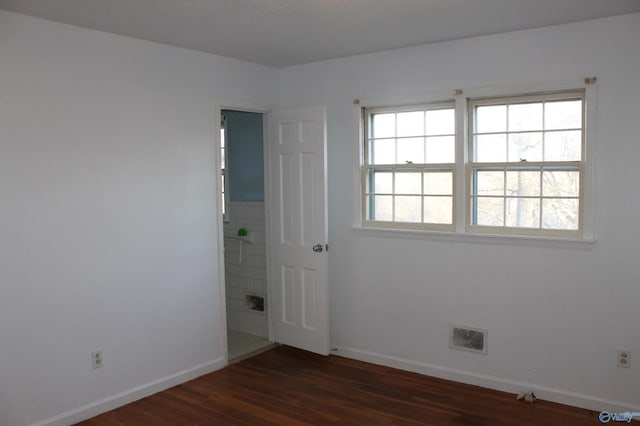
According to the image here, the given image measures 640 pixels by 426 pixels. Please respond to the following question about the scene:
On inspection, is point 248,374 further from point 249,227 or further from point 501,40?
point 501,40

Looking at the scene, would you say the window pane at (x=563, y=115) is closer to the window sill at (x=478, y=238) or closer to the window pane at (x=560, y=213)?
the window pane at (x=560, y=213)

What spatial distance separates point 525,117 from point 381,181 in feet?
4.27

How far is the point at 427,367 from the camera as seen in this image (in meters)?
4.29

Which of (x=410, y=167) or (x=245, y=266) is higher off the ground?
(x=410, y=167)

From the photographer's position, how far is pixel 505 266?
389 cm

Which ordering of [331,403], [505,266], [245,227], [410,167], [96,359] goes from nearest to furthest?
[96,359] → [331,403] → [505,266] → [410,167] → [245,227]

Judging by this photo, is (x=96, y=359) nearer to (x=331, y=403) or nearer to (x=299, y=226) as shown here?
(x=331, y=403)

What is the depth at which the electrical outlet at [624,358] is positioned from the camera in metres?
3.47

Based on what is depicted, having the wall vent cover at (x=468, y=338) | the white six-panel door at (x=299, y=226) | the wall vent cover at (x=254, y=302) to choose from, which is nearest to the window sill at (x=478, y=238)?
the white six-panel door at (x=299, y=226)

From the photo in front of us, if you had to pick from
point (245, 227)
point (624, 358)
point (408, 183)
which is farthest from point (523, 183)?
point (245, 227)

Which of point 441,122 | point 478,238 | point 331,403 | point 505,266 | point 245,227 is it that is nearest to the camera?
point 331,403

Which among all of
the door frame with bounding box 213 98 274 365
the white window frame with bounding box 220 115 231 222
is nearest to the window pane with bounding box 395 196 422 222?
the door frame with bounding box 213 98 274 365

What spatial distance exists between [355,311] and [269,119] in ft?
6.54

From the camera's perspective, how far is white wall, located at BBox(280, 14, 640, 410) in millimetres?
3453
